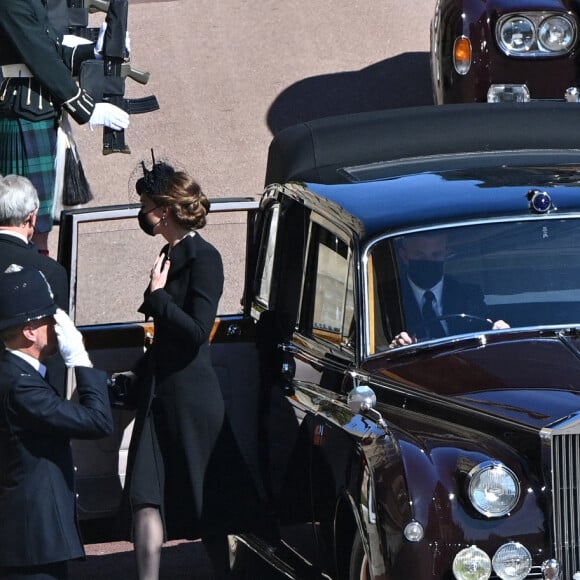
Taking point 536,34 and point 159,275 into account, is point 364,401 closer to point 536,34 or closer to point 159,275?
point 159,275

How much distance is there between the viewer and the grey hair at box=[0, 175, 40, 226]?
20.1 feet

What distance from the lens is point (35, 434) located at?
4.87m

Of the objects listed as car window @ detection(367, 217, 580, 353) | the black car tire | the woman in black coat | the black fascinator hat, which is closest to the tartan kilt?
the black fascinator hat

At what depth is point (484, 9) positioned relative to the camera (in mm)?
9688

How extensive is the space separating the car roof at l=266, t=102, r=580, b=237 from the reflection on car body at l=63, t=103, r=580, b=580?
0.04 ft

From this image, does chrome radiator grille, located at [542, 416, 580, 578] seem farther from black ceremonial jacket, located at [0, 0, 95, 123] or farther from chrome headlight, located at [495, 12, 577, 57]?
chrome headlight, located at [495, 12, 577, 57]

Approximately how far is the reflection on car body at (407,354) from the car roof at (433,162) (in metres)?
0.01

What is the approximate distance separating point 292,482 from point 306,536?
28cm

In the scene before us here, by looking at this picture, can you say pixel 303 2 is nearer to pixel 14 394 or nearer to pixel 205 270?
pixel 205 270

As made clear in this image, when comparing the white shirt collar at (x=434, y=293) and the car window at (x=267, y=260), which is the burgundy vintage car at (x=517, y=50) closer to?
the car window at (x=267, y=260)

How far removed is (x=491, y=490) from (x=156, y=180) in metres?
2.38

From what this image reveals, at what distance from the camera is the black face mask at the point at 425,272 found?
18.4ft

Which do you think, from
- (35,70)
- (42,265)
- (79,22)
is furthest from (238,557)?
(79,22)

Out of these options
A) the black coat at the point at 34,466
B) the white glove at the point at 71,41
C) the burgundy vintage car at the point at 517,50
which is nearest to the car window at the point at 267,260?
the white glove at the point at 71,41
